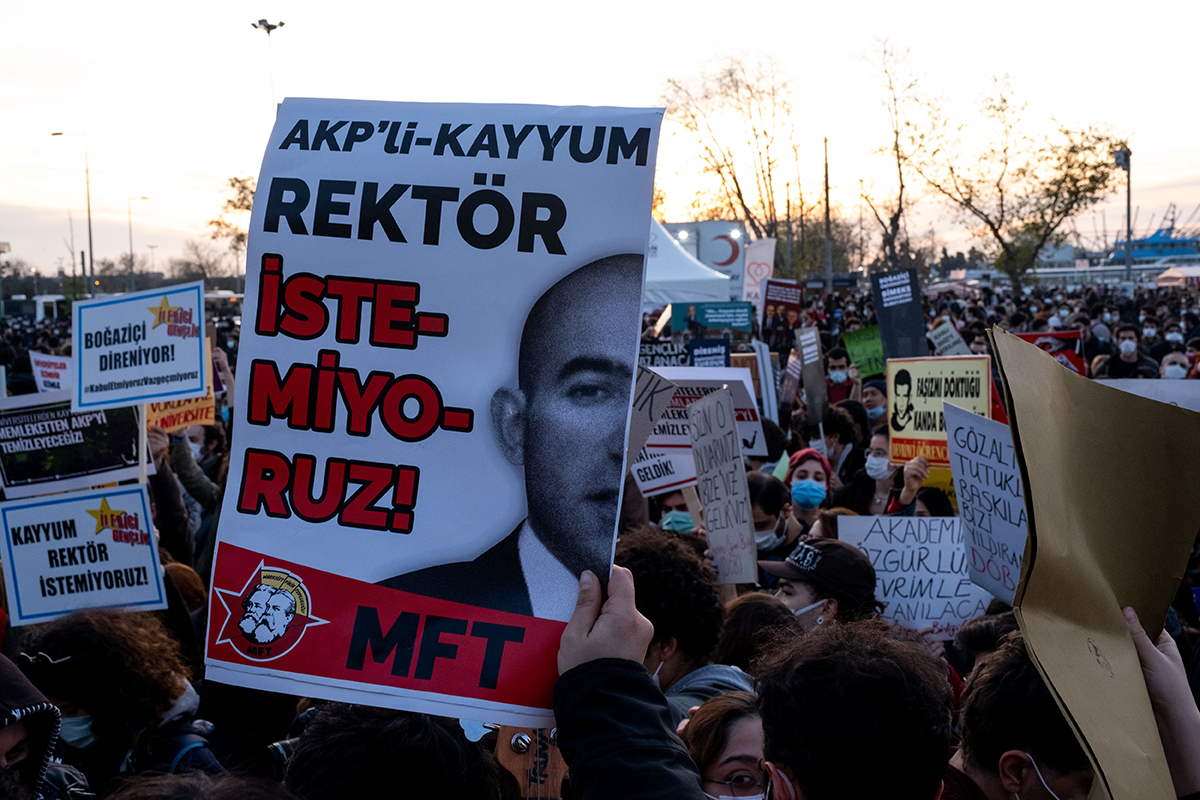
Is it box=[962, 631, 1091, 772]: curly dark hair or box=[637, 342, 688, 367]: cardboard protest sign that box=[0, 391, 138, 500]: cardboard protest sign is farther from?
box=[637, 342, 688, 367]: cardboard protest sign

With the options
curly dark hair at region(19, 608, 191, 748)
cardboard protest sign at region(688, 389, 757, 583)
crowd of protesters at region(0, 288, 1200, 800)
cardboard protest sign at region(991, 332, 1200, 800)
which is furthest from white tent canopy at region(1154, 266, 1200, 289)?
curly dark hair at region(19, 608, 191, 748)

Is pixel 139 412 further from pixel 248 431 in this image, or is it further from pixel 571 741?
pixel 571 741

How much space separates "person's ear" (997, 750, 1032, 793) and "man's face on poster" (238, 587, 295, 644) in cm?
145

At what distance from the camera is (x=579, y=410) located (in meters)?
1.69

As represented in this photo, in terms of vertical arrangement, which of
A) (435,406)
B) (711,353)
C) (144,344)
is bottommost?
(711,353)

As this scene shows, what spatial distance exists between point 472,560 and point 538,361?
37 cm

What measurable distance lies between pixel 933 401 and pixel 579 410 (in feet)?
15.7

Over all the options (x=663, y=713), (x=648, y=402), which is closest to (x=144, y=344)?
(x=648, y=402)

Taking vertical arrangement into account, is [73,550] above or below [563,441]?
below

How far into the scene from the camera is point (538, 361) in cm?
174

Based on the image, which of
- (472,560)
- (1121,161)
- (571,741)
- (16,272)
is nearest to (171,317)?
(472,560)

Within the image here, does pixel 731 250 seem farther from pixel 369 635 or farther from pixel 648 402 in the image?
pixel 369 635

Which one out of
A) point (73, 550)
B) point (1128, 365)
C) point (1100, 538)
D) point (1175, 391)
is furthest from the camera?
point (1128, 365)

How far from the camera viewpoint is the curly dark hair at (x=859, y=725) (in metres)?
1.71
